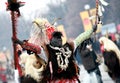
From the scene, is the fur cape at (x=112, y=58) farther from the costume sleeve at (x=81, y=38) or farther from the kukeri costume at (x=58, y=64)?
the kukeri costume at (x=58, y=64)

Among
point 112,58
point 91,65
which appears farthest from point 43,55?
point 91,65

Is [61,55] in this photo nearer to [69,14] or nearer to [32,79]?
[32,79]

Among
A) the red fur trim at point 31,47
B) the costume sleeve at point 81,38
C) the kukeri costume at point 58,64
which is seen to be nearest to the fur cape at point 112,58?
the costume sleeve at point 81,38

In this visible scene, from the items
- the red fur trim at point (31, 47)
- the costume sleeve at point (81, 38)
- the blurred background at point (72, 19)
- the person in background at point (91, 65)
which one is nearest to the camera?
the red fur trim at point (31, 47)

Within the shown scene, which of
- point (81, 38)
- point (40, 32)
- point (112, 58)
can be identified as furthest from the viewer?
point (112, 58)

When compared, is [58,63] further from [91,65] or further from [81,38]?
[91,65]

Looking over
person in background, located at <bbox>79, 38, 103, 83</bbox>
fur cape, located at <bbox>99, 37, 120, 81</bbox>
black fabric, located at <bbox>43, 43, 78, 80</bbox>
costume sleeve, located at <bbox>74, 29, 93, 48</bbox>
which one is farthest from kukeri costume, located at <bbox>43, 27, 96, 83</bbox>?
person in background, located at <bbox>79, 38, 103, 83</bbox>

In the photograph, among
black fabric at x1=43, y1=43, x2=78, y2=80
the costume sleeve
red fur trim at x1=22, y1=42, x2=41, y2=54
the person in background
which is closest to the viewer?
red fur trim at x1=22, y1=42, x2=41, y2=54

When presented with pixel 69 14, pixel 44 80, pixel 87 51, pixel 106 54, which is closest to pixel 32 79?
pixel 44 80

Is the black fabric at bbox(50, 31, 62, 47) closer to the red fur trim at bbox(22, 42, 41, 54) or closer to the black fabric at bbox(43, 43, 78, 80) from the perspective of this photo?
the black fabric at bbox(43, 43, 78, 80)

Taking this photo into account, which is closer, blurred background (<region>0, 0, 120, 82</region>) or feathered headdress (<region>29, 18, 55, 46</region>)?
feathered headdress (<region>29, 18, 55, 46</region>)

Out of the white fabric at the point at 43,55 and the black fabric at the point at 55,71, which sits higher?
the white fabric at the point at 43,55

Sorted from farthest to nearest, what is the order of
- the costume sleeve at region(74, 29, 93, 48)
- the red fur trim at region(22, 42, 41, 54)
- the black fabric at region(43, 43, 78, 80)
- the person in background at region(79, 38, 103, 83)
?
the person in background at region(79, 38, 103, 83) < the costume sleeve at region(74, 29, 93, 48) < the black fabric at region(43, 43, 78, 80) < the red fur trim at region(22, 42, 41, 54)

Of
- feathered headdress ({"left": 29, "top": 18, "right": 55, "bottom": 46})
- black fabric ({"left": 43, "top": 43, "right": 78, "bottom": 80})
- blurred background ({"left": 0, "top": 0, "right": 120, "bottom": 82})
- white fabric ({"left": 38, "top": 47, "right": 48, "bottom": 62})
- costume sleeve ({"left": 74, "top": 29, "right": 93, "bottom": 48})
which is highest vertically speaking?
feathered headdress ({"left": 29, "top": 18, "right": 55, "bottom": 46})
